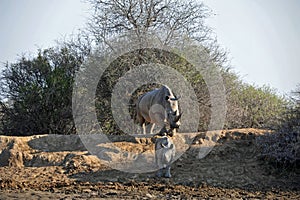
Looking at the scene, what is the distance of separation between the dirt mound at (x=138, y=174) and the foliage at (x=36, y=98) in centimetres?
519

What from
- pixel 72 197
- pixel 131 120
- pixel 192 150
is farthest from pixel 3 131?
pixel 72 197

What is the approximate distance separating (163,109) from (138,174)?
2433 millimetres

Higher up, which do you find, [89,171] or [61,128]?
[61,128]

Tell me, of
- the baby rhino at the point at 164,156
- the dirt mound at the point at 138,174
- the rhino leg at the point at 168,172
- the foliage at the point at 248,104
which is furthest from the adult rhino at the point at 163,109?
the foliage at the point at 248,104

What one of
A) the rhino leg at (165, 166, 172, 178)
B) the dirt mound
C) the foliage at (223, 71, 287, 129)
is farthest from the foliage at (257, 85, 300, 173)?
the foliage at (223, 71, 287, 129)

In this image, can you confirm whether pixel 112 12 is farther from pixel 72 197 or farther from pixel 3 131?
pixel 72 197

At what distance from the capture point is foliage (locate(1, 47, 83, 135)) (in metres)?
16.3

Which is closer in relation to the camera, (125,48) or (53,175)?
A: (53,175)

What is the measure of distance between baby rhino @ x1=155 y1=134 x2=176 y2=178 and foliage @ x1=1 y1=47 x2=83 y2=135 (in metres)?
8.28

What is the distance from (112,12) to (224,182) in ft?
34.9

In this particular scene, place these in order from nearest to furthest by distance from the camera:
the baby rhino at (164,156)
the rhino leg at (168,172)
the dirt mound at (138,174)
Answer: the dirt mound at (138,174) → the rhino leg at (168,172) → the baby rhino at (164,156)

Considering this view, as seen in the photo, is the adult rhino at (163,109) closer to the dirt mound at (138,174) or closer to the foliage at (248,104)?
the dirt mound at (138,174)

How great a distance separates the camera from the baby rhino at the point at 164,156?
8891mm

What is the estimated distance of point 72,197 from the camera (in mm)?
6926
